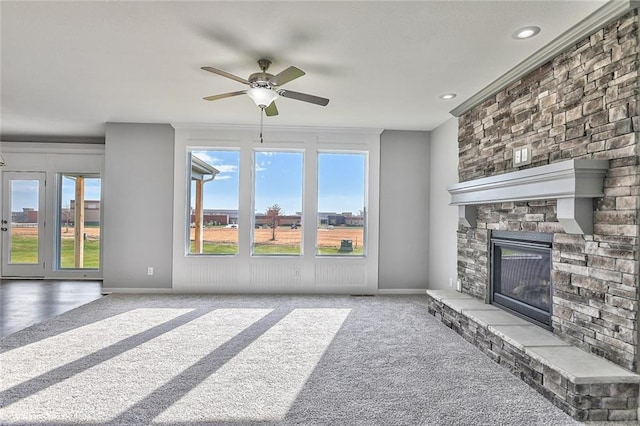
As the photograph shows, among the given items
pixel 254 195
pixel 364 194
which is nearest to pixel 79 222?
pixel 254 195

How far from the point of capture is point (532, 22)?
9.56ft

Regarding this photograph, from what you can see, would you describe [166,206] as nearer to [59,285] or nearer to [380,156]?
[59,285]

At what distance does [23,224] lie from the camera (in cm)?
738

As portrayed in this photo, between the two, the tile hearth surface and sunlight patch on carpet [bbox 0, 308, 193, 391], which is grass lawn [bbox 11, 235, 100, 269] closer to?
sunlight patch on carpet [bbox 0, 308, 193, 391]

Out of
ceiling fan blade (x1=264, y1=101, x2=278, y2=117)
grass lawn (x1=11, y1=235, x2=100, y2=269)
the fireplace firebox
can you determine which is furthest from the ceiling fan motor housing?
grass lawn (x1=11, y1=235, x2=100, y2=269)

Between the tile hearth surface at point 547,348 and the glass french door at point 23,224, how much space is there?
7026 mm

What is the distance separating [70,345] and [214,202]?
311 centimetres

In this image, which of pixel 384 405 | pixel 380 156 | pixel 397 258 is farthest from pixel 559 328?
pixel 380 156

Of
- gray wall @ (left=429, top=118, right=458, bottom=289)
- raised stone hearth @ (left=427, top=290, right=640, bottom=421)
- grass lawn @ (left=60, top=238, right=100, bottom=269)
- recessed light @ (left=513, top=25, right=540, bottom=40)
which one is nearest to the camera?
raised stone hearth @ (left=427, top=290, right=640, bottom=421)

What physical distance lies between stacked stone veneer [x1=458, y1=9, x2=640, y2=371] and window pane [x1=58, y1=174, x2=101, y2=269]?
22.4 feet

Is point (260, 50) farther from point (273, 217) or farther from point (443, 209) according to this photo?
point (443, 209)

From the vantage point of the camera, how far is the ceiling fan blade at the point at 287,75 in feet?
10.4

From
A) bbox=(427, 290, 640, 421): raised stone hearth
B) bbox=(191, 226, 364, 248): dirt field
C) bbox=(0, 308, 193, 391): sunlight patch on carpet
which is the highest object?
bbox=(191, 226, 364, 248): dirt field

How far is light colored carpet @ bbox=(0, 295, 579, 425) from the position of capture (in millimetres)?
2498
